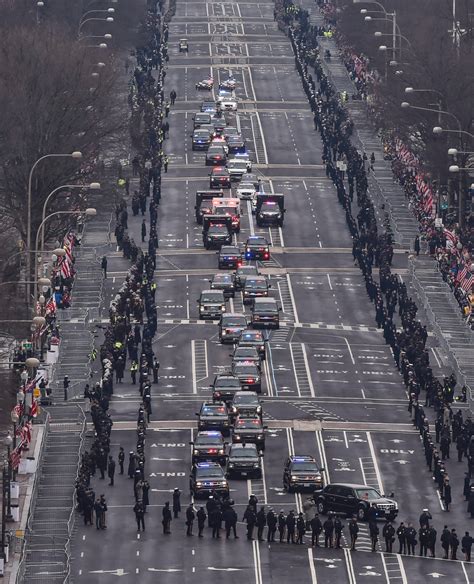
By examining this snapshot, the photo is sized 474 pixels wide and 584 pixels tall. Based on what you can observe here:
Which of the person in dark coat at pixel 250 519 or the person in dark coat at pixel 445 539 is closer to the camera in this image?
the person in dark coat at pixel 445 539

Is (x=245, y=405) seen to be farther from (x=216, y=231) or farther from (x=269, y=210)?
(x=269, y=210)

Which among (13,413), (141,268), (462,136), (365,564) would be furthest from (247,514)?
(462,136)

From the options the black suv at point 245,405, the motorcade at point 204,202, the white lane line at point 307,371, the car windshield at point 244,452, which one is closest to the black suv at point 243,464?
the car windshield at point 244,452

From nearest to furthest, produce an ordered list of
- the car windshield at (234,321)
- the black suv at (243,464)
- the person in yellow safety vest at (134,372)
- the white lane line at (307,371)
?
the black suv at (243,464), the person in yellow safety vest at (134,372), the white lane line at (307,371), the car windshield at (234,321)

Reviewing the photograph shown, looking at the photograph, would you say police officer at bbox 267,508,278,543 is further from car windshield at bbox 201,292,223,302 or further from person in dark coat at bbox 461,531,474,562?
car windshield at bbox 201,292,223,302

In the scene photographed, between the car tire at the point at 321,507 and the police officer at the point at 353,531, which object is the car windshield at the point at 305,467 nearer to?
the car tire at the point at 321,507

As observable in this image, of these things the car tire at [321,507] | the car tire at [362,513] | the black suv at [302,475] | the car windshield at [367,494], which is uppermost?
the car windshield at [367,494]

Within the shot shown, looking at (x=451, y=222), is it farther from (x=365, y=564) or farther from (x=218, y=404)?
(x=365, y=564)
